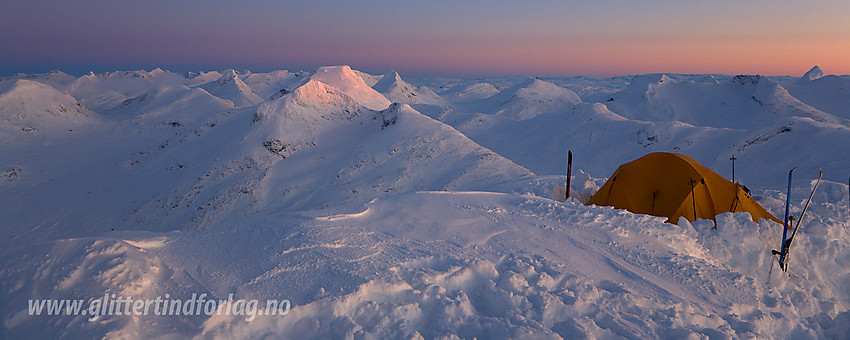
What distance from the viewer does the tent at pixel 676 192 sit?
29.6 feet

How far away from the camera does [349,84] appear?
67.4 meters

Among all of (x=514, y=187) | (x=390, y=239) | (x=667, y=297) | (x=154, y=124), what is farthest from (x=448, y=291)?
(x=154, y=124)

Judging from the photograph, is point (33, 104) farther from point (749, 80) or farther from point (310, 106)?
point (749, 80)

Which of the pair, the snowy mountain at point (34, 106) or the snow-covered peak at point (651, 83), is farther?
the snow-covered peak at point (651, 83)

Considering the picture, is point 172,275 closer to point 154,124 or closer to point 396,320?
point 396,320

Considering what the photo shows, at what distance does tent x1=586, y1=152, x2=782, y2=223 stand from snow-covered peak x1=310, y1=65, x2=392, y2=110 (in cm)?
5399

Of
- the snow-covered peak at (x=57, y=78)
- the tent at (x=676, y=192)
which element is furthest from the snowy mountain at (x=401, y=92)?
the tent at (x=676, y=192)

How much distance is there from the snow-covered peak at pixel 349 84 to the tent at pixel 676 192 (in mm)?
53987

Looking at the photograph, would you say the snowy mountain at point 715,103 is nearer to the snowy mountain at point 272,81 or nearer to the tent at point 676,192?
the tent at point 676,192

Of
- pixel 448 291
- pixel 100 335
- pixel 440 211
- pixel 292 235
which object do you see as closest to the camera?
pixel 100 335

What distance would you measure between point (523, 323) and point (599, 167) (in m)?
24.8

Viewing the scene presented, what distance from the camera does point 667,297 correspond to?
447cm

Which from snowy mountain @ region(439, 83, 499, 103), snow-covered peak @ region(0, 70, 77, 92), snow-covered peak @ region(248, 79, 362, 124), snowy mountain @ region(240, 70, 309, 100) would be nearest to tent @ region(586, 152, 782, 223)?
snow-covered peak @ region(248, 79, 362, 124)

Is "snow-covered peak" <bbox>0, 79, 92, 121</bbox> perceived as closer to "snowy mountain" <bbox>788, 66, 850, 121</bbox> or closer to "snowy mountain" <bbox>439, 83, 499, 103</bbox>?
"snowy mountain" <bbox>439, 83, 499, 103</bbox>
